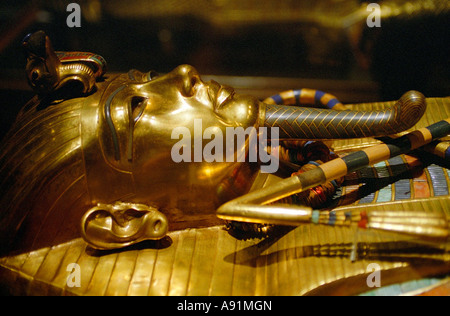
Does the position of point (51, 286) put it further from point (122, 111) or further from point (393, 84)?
point (393, 84)

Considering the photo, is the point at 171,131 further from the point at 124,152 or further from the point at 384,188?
the point at 384,188

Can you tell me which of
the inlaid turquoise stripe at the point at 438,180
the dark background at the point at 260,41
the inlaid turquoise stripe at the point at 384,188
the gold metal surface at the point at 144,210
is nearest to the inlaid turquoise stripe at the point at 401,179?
the inlaid turquoise stripe at the point at 384,188

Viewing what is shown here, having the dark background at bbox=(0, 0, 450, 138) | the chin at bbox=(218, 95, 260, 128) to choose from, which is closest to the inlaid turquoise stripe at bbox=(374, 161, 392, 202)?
the chin at bbox=(218, 95, 260, 128)

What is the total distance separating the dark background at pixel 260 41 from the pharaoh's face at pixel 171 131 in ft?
4.25

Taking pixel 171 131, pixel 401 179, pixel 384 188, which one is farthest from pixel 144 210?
pixel 401 179

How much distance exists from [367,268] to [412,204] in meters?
0.54

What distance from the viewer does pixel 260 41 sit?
3174 millimetres

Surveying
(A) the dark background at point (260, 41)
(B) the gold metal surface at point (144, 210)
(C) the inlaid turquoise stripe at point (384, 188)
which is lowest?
(B) the gold metal surface at point (144, 210)

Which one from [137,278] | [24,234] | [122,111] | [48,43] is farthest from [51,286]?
[48,43]

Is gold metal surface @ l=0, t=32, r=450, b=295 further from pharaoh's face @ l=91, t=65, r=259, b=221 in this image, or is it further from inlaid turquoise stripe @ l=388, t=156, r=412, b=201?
inlaid turquoise stripe @ l=388, t=156, r=412, b=201

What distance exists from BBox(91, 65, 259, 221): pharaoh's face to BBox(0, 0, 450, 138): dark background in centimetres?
130

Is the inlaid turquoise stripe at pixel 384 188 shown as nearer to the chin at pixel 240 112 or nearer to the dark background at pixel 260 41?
the chin at pixel 240 112

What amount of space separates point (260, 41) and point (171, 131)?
5.96 feet

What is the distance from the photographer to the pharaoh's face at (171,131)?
5.54ft
